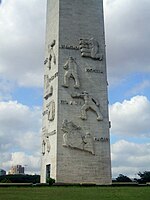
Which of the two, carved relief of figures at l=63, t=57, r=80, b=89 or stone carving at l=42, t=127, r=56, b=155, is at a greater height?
carved relief of figures at l=63, t=57, r=80, b=89

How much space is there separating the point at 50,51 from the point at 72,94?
4.36m

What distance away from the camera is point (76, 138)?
27.3 metres

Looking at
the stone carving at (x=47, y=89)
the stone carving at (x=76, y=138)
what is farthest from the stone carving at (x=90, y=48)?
the stone carving at (x=76, y=138)

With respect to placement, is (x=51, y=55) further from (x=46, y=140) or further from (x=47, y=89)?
(x=46, y=140)

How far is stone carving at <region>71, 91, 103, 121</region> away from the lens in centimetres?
2806

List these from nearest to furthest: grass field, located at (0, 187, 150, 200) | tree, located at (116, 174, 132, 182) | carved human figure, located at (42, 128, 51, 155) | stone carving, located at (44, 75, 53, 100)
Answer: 1. grass field, located at (0, 187, 150, 200)
2. carved human figure, located at (42, 128, 51, 155)
3. stone carving, located at (44, 75, 53, 100)
4. tree, located at (116, 174, 132, 182)

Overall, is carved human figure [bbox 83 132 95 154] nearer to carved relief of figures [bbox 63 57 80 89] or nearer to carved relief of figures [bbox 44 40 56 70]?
carved relief of figures [bbox 63 57 80 89]

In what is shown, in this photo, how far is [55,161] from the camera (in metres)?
26.8

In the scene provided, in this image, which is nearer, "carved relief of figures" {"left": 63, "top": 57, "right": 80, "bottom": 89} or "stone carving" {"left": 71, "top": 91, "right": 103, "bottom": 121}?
"stone carving" {"left": 71, "top": 91, "right": 103, "bottom": 121}

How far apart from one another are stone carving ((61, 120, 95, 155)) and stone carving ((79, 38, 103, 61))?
222 inches

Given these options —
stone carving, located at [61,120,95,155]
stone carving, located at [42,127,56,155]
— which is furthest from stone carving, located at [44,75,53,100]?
stone carving, located at [61,120,95,155]

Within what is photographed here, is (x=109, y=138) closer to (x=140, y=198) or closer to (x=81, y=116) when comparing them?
(x=81, y=116)

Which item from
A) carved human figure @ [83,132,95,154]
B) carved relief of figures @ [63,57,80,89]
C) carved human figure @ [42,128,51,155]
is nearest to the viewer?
carved human figure @ [83,132,95,154]

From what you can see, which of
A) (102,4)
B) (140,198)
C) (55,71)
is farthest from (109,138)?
(140,198)
